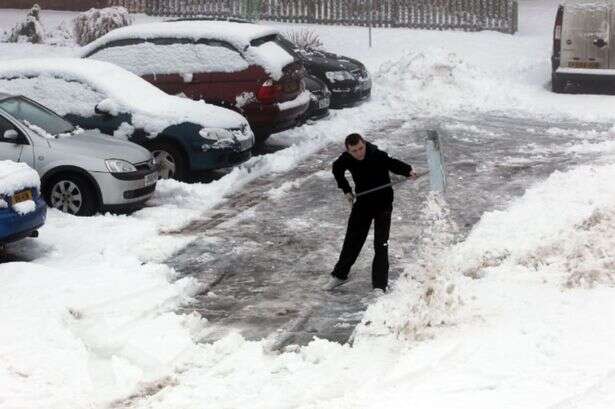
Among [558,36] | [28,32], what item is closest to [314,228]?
[558,36]

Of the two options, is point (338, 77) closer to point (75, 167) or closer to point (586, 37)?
point (586, 37)

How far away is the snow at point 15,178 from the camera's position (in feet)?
33.1

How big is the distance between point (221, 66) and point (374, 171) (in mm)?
6429

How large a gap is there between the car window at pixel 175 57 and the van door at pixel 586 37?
7.81m

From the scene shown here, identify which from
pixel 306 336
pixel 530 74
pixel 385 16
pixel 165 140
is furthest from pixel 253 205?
pixel 385 16

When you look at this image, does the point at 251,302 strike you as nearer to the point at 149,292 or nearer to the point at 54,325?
the point at 149,292

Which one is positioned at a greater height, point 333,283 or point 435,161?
point 435,161

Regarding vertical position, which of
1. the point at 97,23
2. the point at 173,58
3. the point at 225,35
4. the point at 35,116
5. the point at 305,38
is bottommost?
the point at 35,116

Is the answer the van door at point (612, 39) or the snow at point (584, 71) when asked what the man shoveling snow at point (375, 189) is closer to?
the snow at point (584, 71)

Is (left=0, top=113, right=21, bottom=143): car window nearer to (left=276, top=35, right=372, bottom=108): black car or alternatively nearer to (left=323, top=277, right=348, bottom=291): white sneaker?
(left=323, top=277, right=348, bottom=291): white sneaker

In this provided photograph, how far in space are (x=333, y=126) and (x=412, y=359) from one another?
10722 millimetres

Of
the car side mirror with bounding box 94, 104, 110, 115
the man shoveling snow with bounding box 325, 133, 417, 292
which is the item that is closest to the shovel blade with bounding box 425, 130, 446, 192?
the man shoveling snow with bounding box 325, 133, 417, 292

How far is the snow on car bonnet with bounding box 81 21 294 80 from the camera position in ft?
50.4

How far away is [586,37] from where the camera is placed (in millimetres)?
20297
